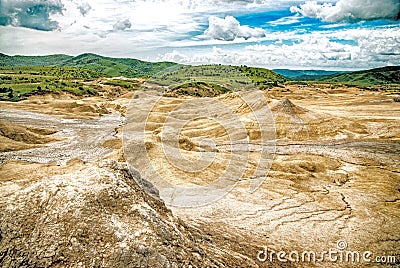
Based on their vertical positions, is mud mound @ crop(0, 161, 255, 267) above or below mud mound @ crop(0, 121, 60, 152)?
above

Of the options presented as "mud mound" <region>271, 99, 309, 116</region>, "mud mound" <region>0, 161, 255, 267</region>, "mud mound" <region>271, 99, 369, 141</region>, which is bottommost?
"mud mound" <region>271, 99, 369, 141</region>

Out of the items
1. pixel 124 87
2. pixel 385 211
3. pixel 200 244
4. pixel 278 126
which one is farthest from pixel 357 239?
pixel 124 87

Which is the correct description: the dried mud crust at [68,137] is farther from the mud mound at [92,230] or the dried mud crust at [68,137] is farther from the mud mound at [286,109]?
the mud mound at [286,109]

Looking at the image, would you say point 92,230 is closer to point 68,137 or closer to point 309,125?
point 68,137

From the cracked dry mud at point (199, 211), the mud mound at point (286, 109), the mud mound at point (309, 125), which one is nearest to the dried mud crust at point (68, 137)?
the cracked dry mud at point (199, 211)

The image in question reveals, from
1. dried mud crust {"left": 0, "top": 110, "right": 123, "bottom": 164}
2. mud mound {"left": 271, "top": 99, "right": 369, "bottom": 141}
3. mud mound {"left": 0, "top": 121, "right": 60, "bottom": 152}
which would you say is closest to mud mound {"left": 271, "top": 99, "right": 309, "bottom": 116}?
mud mound {"left": 271, "top": 99, "right": 369, "bottom": 141}

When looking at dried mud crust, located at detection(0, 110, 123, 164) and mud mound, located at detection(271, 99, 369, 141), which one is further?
mud mound, located at detection(271, 99, 369, 141)

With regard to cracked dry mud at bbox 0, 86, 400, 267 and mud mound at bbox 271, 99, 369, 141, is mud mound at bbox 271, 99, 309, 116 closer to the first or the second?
mud mound at bbox 271, 99, 369, 141

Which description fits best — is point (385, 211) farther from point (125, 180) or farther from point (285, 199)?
point (125, 180)
